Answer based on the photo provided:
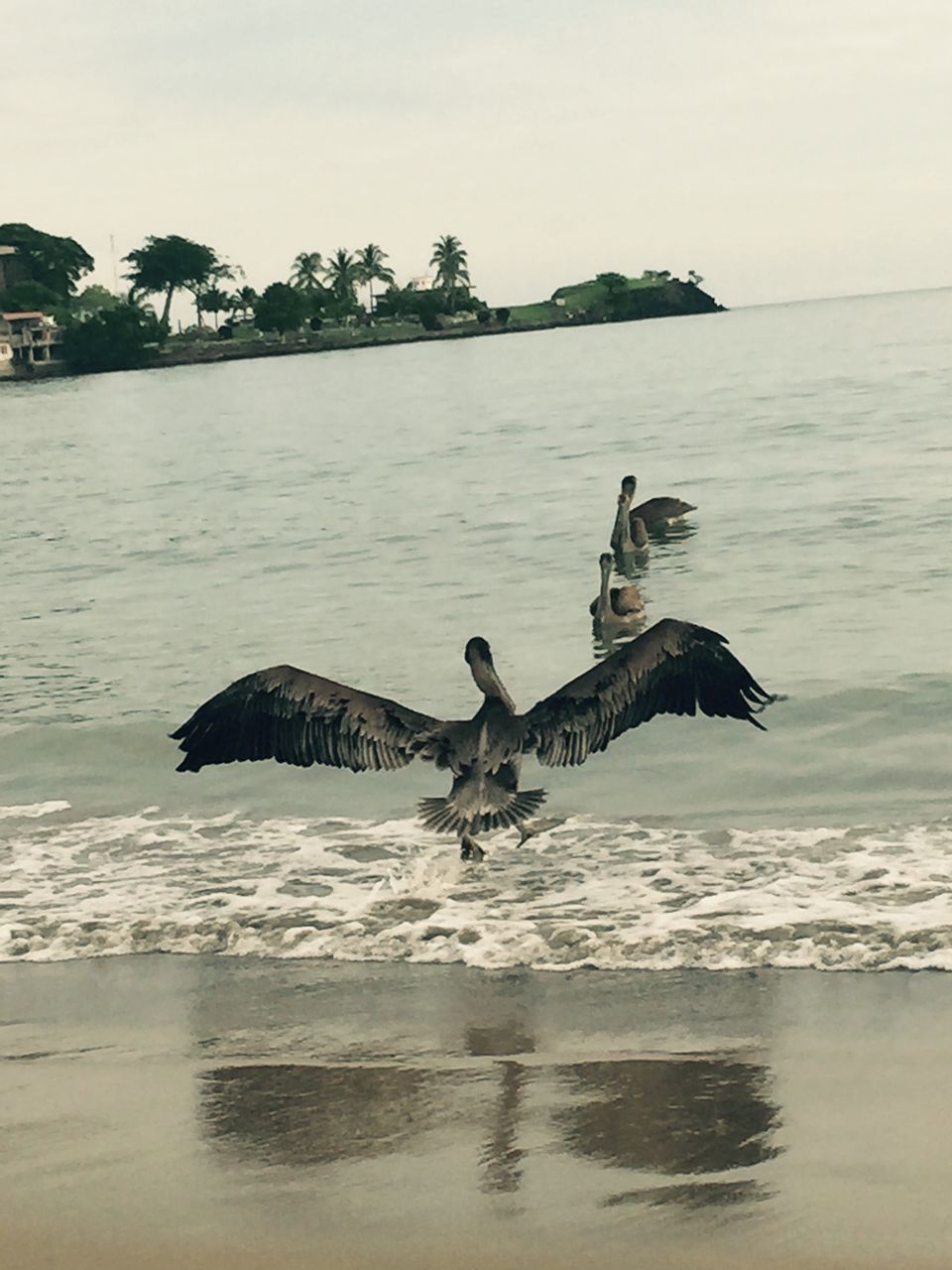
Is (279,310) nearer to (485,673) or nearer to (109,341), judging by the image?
(109,341)

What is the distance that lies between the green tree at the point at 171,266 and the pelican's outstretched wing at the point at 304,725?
147 m

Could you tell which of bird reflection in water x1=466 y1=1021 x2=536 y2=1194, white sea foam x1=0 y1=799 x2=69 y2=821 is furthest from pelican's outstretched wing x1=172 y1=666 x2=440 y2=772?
white sea foam x1=0 y1=799 x2=69 y2=821

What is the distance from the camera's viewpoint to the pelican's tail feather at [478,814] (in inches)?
335

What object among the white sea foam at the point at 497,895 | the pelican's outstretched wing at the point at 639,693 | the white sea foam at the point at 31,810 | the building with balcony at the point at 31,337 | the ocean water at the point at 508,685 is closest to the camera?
the white sea foam at the point at 497,895

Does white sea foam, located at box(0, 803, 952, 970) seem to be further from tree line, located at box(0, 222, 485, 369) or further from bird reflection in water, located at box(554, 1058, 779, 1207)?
tree line, located at box(0, 222, 485, 369)

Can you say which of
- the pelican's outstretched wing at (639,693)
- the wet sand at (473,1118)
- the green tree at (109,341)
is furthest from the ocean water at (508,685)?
the green tree at (109,341)

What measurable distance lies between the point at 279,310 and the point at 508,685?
13703 centimetres

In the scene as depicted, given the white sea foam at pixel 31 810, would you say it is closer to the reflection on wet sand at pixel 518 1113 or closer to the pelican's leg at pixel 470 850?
the pelican's leg at pixel 470 850

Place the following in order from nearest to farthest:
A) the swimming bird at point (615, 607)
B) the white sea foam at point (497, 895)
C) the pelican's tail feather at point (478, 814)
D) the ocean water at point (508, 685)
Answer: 1. the white sea foam at point (497, 895)
2. the ocean water at point (508, 685)
3. the pelican's tail feather at point (478, 814)
4. the swimming bird at point (615, 607)

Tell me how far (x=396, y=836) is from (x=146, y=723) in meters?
3.95

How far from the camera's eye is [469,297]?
17262 centimetres

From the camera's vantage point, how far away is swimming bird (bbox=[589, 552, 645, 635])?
53.7ft

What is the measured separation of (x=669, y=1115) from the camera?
18.3 feet

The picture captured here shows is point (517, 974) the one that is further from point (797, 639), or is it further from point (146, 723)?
point (797, 639)
